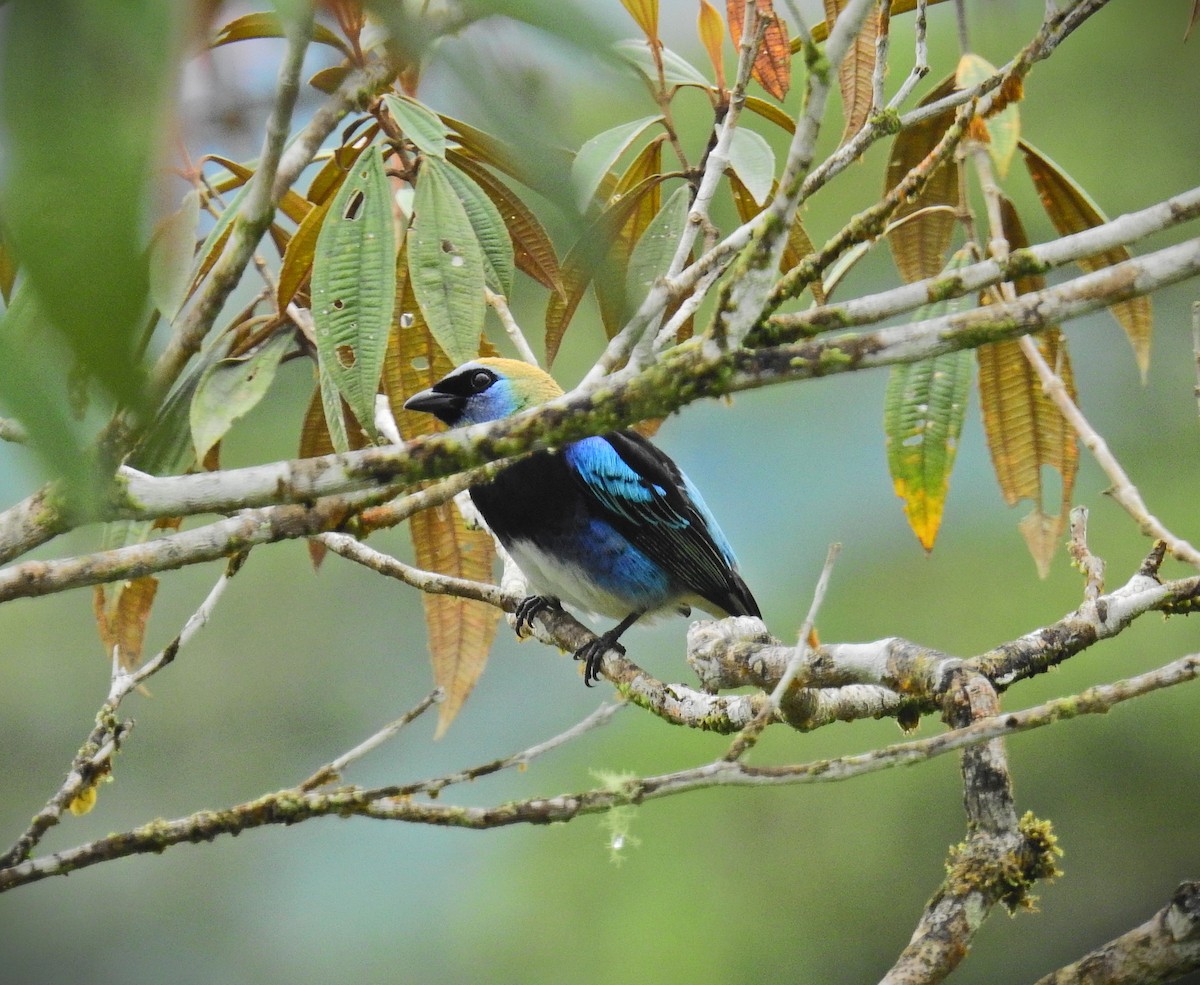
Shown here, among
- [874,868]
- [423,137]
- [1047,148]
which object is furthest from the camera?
[1047,148]

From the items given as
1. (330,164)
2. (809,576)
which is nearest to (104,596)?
(330,164)

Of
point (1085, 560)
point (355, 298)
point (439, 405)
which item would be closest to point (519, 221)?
point (355, 298)

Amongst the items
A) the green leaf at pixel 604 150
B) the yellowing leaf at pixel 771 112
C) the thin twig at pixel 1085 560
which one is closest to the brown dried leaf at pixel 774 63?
the yellowing leaf at pixel 771 112

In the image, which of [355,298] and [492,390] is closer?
[355,298]

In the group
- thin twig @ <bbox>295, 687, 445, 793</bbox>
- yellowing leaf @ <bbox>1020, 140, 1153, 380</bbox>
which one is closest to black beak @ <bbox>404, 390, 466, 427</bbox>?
thin twig @ <bbox>295, 687, 445, 793</bbox>

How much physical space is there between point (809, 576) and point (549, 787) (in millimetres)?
2738

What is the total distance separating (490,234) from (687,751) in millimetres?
6523

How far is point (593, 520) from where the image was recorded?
153 inches

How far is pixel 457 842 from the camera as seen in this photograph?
37.6 feet

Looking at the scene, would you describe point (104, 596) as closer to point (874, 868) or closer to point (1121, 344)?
point (874, 868)

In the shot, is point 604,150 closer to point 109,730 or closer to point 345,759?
point 345,759

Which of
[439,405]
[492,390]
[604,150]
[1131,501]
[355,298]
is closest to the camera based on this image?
[1131,501]

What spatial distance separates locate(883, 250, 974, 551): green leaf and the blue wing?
1357 mm

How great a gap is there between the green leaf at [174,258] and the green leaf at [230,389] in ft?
1.04
